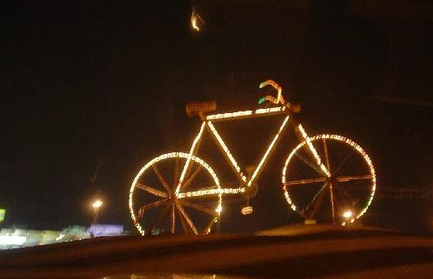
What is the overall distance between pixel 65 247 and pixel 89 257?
1.51 feet

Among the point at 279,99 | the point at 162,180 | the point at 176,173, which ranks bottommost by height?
the point at 162,180

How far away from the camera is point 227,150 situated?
5859 millimetres

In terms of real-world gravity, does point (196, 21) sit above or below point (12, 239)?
above

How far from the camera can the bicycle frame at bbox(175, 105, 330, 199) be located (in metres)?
5.43

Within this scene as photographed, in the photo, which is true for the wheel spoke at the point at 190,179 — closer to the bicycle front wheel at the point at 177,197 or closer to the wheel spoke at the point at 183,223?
the bicycle front wheel at the point at 177,197

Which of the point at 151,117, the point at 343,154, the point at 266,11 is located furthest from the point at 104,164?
the point at 343,154

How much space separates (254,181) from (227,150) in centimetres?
58

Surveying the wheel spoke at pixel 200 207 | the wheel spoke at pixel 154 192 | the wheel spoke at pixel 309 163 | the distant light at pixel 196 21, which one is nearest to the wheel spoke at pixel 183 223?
the wheel spoke at pixel 200 207

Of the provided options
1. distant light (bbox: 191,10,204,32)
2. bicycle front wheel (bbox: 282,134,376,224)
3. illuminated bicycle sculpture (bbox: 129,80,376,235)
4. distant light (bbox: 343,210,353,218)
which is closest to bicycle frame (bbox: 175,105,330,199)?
illuminated bicycle sculpture (bbox: 129,80,376,235)

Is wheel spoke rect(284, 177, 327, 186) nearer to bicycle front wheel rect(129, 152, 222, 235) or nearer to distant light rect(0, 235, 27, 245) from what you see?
bicycle front wheel rect(129, 152, 222, 235)

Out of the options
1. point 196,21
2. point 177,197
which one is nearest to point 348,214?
point 177,197

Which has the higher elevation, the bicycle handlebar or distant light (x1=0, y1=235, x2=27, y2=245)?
the bicycle handlebar

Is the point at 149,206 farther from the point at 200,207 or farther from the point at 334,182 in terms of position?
the point at 334,182

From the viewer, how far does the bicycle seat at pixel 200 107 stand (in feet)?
19.3
